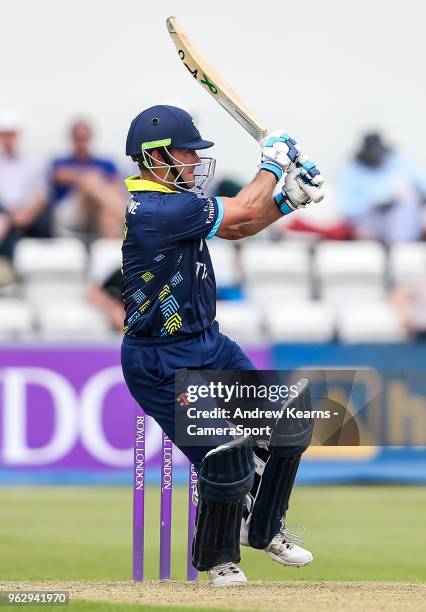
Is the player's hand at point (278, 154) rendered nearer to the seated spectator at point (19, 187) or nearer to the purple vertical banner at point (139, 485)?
the purple vertical banner at point (139, 485)

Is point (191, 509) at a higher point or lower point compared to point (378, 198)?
lower

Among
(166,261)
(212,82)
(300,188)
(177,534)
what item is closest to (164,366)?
(166,261)

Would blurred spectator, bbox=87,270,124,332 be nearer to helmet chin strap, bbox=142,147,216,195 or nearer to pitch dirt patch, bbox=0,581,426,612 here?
pitch dirt patch, bbox=0,581,426,612

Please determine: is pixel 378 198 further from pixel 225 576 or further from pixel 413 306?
pixel 225 576

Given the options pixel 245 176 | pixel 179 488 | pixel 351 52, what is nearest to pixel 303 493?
pixel 179 488

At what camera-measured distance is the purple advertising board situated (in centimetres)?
1051

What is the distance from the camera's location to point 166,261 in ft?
20.1

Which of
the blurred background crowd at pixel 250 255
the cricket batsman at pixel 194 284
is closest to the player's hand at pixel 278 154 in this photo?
the cricket batsman at pixel 194 284

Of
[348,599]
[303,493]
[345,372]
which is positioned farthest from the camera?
[303,493]

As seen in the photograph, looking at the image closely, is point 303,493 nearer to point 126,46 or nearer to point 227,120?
point 227,120

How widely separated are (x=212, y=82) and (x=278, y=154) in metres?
0.51

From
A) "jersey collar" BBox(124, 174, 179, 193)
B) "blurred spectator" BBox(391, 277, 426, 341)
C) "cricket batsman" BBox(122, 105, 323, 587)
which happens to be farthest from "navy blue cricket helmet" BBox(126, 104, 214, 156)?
"blurred spectator" BBox(391, 277, 426, 341)

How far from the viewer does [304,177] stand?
6.17m

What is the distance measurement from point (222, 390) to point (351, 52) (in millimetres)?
7050
